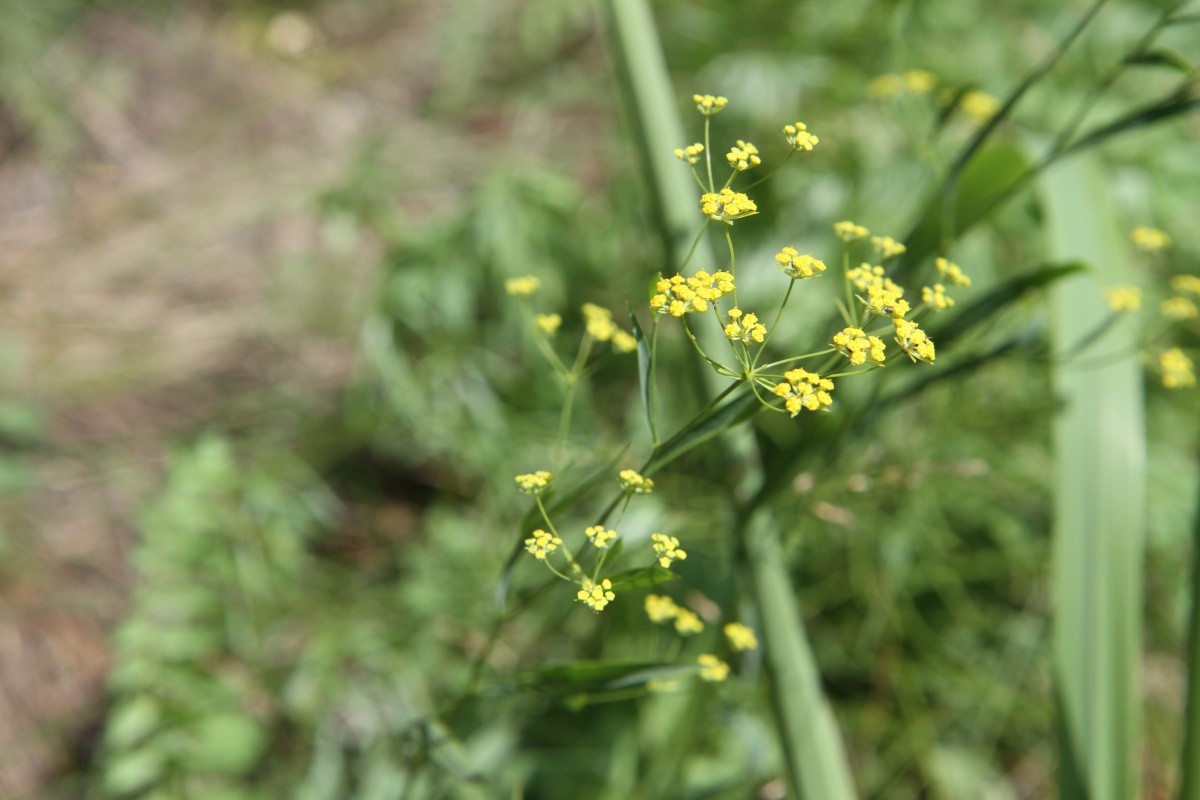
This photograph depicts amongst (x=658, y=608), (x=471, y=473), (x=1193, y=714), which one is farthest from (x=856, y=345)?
(x=471, y=473)

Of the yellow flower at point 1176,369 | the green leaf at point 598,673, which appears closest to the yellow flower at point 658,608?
the green leaf at point 598,673

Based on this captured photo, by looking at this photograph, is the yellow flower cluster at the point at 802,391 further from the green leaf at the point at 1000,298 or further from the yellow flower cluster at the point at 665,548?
the green leaf at the point at 1000,298

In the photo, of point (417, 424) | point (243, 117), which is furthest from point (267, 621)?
point (243, 117)

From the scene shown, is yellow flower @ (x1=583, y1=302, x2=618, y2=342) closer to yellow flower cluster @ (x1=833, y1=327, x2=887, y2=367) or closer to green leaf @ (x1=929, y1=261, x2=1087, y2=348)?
yellow flower cluster @ (x1=833, y1=327, x2=887, y2=367)

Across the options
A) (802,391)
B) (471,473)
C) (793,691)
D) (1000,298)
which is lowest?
(471,473)

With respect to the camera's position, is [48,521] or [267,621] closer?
[267,621]

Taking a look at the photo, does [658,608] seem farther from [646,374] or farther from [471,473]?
[471,473]

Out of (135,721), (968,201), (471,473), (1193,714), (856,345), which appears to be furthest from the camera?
(471,473)

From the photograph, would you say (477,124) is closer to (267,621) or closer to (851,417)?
(267,621)
